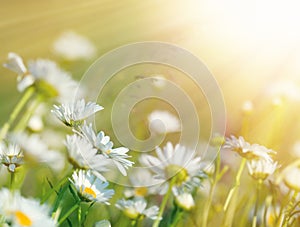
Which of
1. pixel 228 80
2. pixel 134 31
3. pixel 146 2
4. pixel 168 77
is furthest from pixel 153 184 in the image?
pixel 146 2

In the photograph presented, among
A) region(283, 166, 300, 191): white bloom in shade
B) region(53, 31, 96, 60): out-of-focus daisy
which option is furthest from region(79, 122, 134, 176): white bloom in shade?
region(53, 31, 96, 60): out-of-focus daisy

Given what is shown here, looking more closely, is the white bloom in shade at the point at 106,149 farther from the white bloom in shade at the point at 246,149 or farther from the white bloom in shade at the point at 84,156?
the white bloom in shade at the point at 246,149

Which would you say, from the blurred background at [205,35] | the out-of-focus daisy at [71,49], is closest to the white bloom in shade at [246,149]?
the out-of-focus daisy at [71,49]

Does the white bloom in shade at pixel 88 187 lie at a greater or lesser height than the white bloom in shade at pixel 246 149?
lesser

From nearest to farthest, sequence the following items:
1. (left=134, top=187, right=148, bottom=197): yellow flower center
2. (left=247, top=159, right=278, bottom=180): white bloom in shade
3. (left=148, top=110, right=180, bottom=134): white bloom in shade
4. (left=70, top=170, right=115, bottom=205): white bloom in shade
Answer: (left=70, top=170, right=115, bottom=205): white bloom in shade
(left=247, top=159, right=278, bottom=180): white bloom in shade
(left=134, top=187, right=148, bottom=197): yellow flower center
(left=148, top=110, right=180, bottom=134): white bloom in shade

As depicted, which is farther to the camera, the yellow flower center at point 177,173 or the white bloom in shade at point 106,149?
the yellow flower center at point 177,173

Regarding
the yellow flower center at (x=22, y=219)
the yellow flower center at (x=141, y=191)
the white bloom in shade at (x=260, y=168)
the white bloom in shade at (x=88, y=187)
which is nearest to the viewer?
the yellow flower center at (x=22, y=219)

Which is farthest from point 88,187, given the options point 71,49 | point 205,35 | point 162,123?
point 205,35

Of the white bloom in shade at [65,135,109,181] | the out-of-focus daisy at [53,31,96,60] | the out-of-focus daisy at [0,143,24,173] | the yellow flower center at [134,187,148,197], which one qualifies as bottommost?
the out-of-focus daisy at [0,143,24,173]

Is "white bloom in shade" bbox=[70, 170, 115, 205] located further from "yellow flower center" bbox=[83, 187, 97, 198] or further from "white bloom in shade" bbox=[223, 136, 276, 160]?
"white bloom in shade" bbox=[223, 136, 276, 160]
